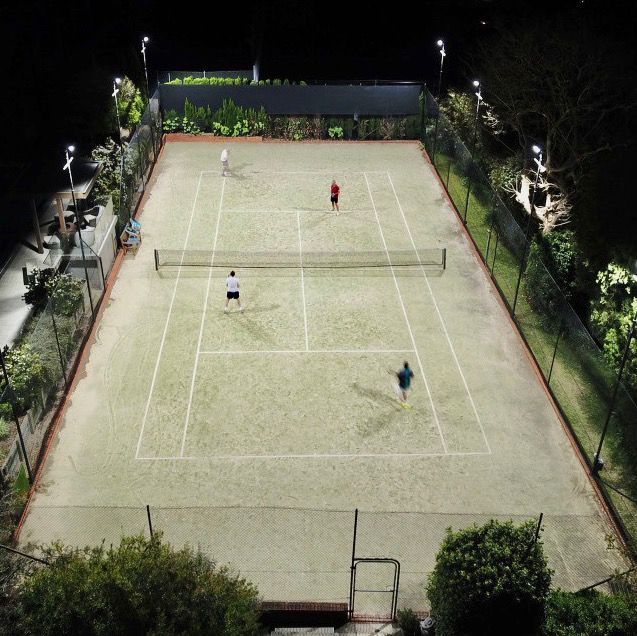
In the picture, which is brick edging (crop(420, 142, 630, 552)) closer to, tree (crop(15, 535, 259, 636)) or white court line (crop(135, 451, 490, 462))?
white court line (crop(135, 451, 490, 462))

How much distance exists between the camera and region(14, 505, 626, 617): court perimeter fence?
14008mm

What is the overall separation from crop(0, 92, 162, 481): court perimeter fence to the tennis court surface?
51cm

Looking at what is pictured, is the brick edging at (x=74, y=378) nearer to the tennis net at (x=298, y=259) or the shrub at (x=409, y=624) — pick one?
the tennis net at (x=298, y=259)

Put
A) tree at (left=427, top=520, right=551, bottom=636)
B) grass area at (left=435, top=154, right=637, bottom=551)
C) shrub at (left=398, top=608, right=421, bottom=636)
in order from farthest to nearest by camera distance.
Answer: grass area at (left=435, top=154, right=637, bottom=551)
shrub at (left=398, top=608, right=421, bottom=636)
tree at (left=427, top=520, right=551, bottom=636)

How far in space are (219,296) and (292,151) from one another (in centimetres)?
1433

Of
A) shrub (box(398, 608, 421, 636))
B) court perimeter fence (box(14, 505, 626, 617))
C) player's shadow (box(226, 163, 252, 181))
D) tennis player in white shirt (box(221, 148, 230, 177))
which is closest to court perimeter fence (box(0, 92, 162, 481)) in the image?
court perimeter fence (box(14, 505, 626, 617))

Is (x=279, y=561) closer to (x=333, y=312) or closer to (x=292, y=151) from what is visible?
(x=333, y=312)

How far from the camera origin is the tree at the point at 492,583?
1184cm

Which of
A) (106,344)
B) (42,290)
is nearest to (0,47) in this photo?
(42,290)

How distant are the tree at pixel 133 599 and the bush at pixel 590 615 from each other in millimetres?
4608

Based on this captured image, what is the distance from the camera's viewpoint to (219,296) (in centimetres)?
2309

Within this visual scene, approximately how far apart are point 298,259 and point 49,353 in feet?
31.4

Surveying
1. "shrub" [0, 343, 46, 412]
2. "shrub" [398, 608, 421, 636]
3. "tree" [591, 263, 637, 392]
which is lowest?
"shrub" [398, 608, 421, 636]

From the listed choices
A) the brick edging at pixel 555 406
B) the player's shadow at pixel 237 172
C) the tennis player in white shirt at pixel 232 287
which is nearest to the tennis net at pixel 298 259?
the brick edging at pixel 555 406
